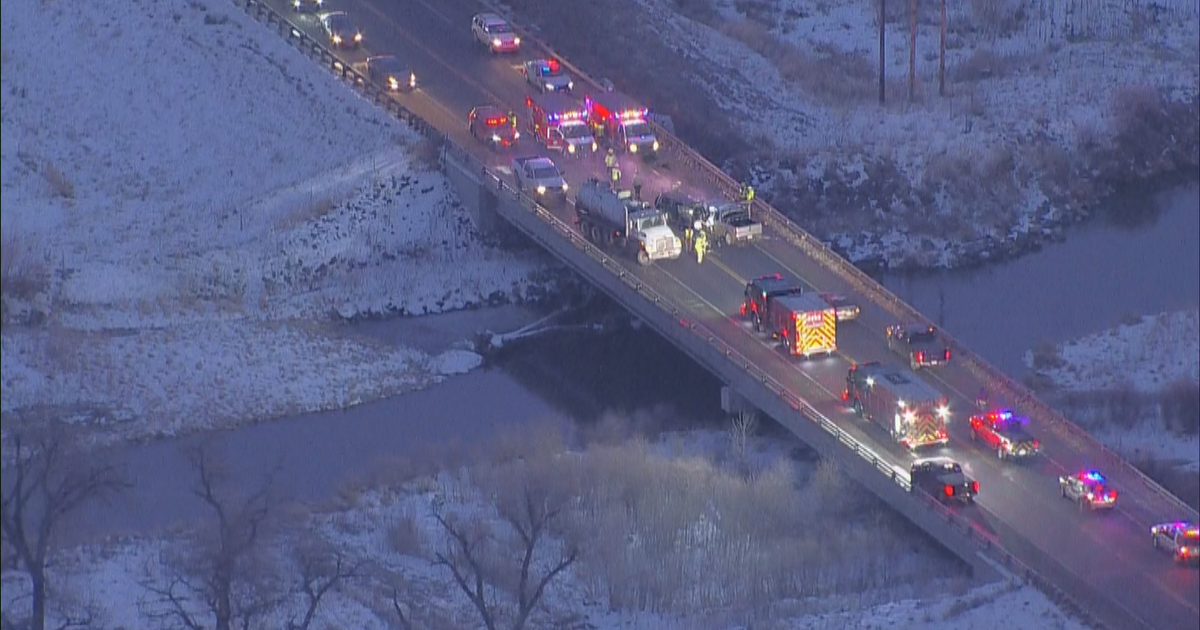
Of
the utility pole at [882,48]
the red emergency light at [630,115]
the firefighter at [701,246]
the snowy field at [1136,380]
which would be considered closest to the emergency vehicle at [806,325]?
the snowy field at [1136,380]

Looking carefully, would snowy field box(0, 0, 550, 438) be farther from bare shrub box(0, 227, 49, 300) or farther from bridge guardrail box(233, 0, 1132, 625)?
bare shrub box(0, 227, 49, 300)

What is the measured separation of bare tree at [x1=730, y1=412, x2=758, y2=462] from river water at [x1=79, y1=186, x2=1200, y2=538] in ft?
3.13

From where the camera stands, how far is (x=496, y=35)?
180 ft

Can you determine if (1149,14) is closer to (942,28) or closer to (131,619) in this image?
(942,28)

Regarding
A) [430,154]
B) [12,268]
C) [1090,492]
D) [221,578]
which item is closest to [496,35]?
[430,154]

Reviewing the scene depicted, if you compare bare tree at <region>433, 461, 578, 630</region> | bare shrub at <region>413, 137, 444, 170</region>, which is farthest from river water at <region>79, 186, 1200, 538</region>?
bare shrub at <region>413, 137, 444, 170</region>

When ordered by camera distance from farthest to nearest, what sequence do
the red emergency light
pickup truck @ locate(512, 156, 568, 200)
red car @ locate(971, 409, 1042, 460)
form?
the red emergency light
pickup truck @ locate(512, 156, 568, 200)
red car @ locate(971, 409, 1042, 460)

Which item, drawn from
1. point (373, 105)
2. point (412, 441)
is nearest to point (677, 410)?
point (412, 441)

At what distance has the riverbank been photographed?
52812mm

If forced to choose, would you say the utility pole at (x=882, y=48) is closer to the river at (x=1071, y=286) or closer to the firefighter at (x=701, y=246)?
the river at (x=1071, y=286)

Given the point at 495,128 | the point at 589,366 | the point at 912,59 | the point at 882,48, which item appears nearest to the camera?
the point at 589,366

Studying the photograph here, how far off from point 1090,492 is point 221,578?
12575 mm

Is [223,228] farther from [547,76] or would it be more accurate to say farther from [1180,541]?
[1180,541]

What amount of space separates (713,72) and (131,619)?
111 ft
